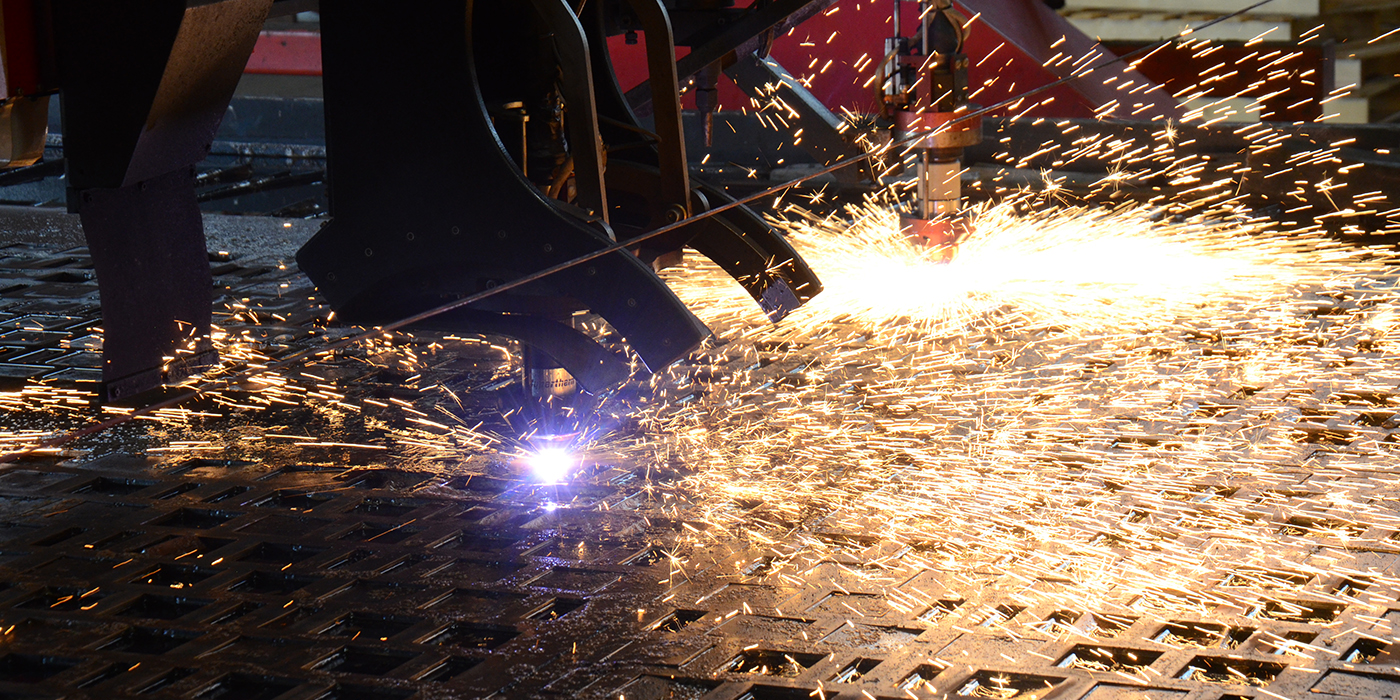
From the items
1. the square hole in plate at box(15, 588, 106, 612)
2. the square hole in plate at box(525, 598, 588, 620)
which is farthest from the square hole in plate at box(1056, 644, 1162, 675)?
the square hole in plate at box(15, 588, 106, 612)

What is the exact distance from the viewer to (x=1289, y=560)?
226cm

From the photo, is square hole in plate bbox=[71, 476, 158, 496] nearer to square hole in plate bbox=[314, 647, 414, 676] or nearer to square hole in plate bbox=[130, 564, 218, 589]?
square hole in plate bbox=[130, 564, 218, 589]

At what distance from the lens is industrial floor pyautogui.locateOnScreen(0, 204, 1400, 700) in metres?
1.94

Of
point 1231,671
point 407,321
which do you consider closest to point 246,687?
point 407,321

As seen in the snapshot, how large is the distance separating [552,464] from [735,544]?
1.85ft

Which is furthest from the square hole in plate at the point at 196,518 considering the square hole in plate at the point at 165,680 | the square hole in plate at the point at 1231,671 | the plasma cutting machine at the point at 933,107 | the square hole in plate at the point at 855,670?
the plasma cutting machine at the point at 933,107

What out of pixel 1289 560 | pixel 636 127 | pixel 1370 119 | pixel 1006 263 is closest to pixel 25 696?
pixel 636 127

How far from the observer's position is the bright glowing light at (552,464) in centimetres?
274

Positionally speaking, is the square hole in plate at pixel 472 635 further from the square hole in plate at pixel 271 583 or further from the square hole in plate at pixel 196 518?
the square hole in plate at pixel 196 518

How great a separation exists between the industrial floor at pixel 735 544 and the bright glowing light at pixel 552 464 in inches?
1.9

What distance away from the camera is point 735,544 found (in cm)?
239

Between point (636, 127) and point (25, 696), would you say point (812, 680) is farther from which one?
point (636, 127)

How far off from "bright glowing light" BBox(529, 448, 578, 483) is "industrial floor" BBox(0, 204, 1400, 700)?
5 centimetres

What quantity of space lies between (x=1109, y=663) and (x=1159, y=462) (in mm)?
894
